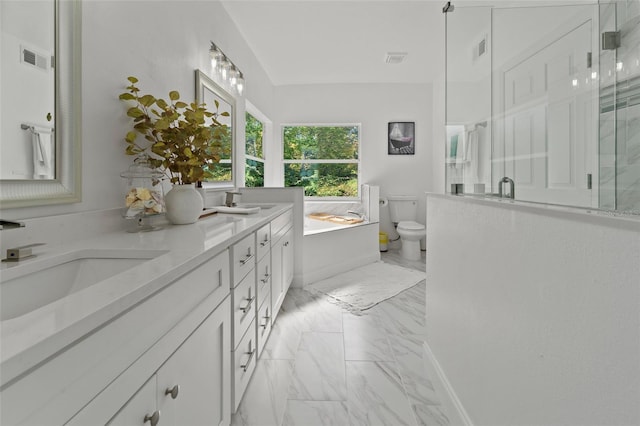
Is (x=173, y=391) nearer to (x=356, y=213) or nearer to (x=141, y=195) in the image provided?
(x=141, y=195)

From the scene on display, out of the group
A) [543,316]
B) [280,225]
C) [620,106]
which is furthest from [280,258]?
[620,106]

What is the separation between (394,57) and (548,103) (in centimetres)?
274

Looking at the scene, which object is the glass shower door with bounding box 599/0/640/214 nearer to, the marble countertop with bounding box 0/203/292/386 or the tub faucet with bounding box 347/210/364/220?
the marble countertop with bounding box 0/203/292/386

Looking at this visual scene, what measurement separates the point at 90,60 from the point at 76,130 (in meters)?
0.31

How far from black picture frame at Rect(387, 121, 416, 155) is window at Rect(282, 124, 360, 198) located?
0.53 meters

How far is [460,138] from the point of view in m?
1.88

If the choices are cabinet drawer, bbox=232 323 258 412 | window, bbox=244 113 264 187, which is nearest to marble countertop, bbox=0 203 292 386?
cabinet drawer, bbox=232 323 258 412

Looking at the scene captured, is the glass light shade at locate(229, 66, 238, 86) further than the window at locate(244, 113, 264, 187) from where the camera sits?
No

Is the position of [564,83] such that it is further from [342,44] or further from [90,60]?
[342,44]

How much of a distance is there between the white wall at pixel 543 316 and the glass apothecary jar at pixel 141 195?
134 cm

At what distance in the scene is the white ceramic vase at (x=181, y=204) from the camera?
151 centimetres

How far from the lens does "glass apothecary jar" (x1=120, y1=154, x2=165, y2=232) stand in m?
1.29

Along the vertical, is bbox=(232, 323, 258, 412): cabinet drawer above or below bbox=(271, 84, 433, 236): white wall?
below

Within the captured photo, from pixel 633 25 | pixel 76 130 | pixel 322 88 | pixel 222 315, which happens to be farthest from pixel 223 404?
pixel 322 88
